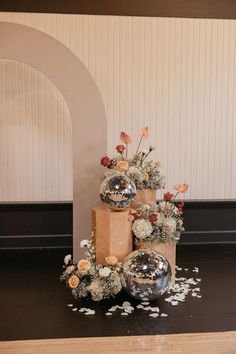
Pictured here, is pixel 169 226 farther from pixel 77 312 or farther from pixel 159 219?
pixel 77 312

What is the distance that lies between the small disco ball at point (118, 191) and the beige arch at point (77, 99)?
0.56 m

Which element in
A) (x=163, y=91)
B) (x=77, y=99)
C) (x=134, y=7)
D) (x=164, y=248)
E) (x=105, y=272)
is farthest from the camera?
(x=163, y=91)

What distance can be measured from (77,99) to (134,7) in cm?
169

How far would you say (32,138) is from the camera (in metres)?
5.62

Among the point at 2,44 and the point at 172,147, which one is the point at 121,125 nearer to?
the point at 172,147

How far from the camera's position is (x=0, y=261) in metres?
5.11

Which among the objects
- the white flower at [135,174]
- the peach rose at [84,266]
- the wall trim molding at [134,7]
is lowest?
the peach rose at [84,266]

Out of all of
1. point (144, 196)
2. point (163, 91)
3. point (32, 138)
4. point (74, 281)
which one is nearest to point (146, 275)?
point (74, 281)

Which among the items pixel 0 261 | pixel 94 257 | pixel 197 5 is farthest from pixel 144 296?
pixel 197 5

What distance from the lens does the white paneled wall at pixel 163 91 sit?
18.3 feet

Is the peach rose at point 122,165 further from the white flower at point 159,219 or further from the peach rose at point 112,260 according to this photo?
the peach rose at point 112,260

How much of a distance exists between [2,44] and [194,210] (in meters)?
2.98

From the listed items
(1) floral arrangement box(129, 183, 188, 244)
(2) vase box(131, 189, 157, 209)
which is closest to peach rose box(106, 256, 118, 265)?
(1) floral arrangement box(129, 183, 188, 244)

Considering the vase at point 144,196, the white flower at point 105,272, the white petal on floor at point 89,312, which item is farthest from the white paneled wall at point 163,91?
the white petal on floor at point 89,312
